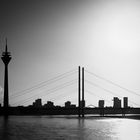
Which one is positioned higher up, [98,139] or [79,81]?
[79,81]

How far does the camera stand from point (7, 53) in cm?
14962

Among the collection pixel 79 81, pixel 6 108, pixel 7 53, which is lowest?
pixel 6 108

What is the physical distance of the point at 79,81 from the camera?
99.4 m

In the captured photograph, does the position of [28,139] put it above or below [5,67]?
below

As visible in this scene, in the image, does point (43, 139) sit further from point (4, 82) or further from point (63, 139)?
point (4, 82)

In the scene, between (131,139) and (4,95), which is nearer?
(131,139)

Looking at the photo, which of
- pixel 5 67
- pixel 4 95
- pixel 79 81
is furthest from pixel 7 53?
pixel 79 81

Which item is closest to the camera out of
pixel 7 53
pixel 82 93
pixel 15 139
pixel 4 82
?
pixel 15 139

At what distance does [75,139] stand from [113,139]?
3485 mm

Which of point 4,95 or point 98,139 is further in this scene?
point 4,95

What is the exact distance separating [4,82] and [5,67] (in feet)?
25.7

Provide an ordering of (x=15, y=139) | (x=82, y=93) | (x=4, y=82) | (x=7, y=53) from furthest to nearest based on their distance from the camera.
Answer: (x=7, y=53) → (x=4, y=82) → (x=82, y=93) → (x=15, y=139)

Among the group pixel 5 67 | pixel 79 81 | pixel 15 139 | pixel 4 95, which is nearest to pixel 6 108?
pixel 4 95

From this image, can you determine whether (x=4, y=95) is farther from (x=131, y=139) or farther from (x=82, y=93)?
(x=131, y=139)
